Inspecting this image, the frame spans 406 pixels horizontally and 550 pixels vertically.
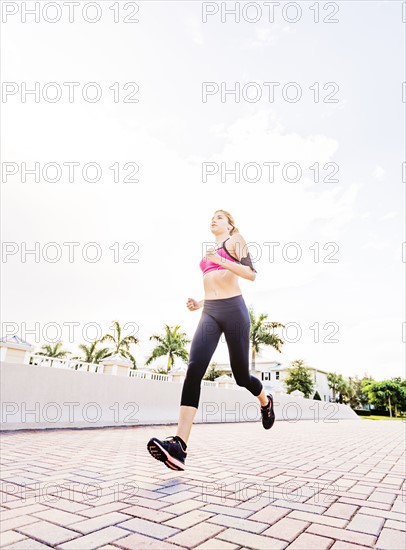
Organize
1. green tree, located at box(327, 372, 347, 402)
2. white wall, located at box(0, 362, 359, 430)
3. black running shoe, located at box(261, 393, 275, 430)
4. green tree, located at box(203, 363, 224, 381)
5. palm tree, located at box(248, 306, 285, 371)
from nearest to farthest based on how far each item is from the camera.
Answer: black running shoe, located at box(261, 393, 275, 430), white wall, located at box(0, 362, 359, 430), palm tree, located at box(248, 306, 285, 371), green tree, located at box(203, 363, 224, 381), green tree, located at box(327, 372, 347, 402)

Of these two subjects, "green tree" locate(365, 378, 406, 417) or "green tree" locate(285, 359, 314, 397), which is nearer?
"green tree" locate(285, 359, 314, 397)

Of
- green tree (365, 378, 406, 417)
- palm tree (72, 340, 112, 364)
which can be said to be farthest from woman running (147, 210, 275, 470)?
green tree (365, 378, 406, 417)

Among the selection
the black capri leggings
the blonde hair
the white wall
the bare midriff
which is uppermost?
the blonde hair

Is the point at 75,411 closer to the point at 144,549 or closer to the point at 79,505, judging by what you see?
the point at 79,505

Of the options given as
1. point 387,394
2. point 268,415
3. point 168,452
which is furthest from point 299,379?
point 168,452

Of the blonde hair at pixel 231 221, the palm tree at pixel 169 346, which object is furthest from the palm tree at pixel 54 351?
the blonde hair at pixel 231 221

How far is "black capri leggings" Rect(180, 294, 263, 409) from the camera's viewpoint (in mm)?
2033

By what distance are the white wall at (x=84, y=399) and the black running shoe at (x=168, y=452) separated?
586 cm

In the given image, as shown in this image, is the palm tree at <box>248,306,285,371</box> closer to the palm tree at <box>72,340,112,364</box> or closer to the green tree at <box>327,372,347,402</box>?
the palm tree at <box>72,340,112,364</box>

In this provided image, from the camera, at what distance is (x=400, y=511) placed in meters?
2.51

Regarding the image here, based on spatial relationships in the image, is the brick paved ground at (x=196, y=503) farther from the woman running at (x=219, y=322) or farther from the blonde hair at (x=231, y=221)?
the blonde hair at (x=231, y=221)

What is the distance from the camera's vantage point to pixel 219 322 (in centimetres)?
209

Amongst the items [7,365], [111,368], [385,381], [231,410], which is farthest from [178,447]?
[385,381]

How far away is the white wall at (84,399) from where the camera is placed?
7051 mm
